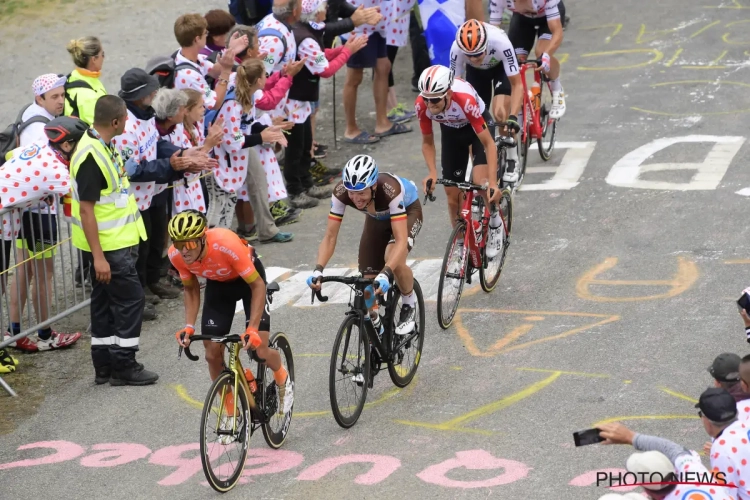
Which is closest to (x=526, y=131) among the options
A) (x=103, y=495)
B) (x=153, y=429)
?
(x=153, y=429)

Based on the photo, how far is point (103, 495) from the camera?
6.68 m

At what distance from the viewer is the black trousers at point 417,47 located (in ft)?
49.0

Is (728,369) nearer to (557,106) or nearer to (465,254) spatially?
(465,254)

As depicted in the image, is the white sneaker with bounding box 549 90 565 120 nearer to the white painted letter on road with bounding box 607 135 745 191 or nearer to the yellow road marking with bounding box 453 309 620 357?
the white painted letter on road with bounding box 607 135 745 191

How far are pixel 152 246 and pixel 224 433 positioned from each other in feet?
11.7

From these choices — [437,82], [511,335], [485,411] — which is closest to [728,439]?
[485,411]

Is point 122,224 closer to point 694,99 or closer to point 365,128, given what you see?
point 365,128

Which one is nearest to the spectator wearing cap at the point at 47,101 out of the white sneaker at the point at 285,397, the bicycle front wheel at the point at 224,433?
the white sneaker at the point at 285,397

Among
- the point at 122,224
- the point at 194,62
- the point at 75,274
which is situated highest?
the point at 194,62

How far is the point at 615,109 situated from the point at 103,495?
952 centimetres

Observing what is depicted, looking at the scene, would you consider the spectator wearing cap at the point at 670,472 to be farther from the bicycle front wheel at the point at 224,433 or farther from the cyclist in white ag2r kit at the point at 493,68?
the cyclist in white ag2r kit at the point at 493,68

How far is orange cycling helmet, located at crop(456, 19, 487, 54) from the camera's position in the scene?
33.0 feet

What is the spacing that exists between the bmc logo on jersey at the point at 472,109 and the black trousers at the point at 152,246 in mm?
2943

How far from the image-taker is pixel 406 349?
25.7 feet
